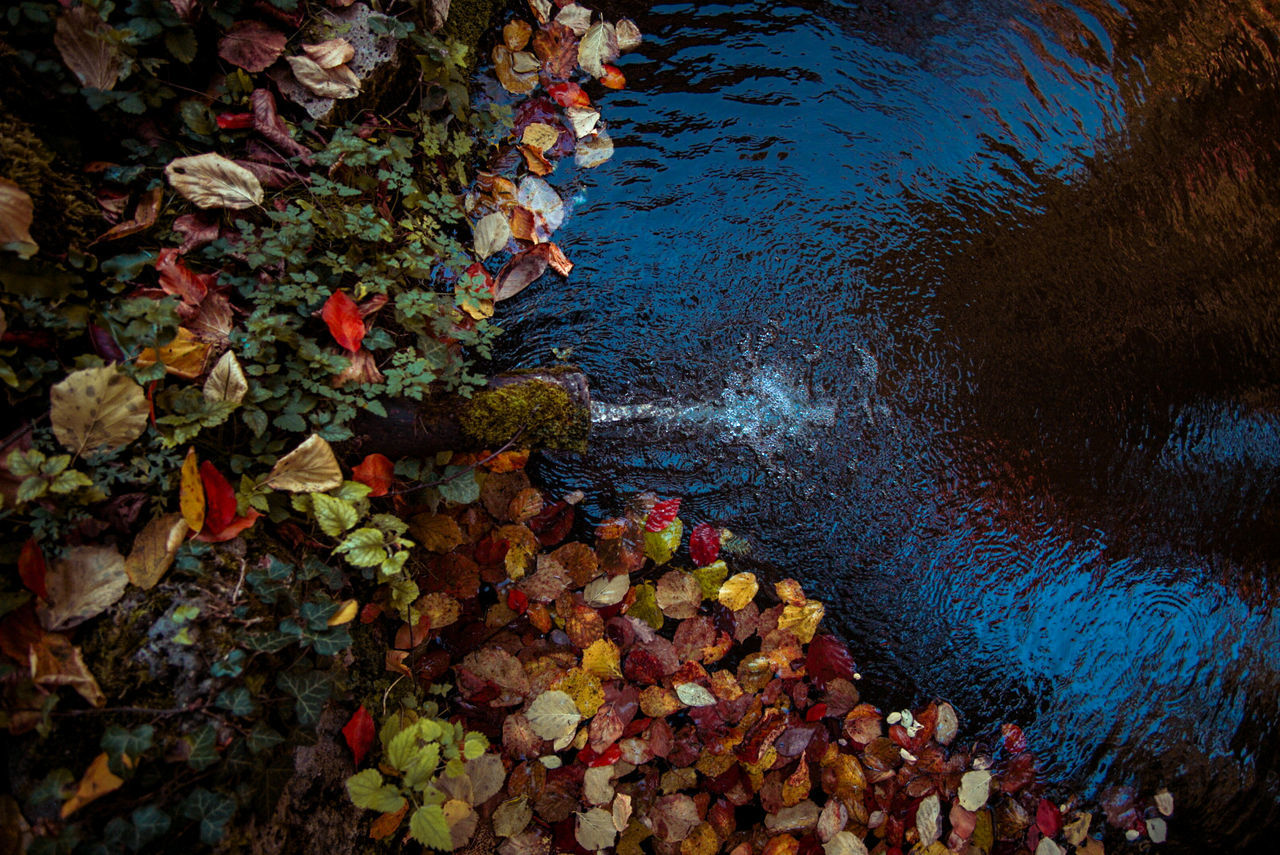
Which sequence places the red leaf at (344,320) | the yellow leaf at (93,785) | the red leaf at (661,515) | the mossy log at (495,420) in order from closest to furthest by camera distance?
the yellow leaf at (93,785), the red leaf at (344,320), the mossy log at (495,420), the red leaf at (661,515)

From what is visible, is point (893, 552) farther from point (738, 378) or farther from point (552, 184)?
point (552, 184)

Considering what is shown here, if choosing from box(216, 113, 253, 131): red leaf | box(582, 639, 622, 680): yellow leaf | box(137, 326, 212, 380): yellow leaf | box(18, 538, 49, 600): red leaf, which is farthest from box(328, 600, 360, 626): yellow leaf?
box(216, 113, 253, 131): red leaf

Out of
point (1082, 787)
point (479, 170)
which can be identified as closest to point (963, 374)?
point (1082, 787)

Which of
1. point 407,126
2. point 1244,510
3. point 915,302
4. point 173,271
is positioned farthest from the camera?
point 1244,510

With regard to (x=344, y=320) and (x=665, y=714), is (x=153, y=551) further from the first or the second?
(x=665, y=714)

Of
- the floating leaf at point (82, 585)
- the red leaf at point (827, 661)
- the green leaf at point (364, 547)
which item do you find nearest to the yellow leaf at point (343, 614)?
the green leaf at point (364, 547)

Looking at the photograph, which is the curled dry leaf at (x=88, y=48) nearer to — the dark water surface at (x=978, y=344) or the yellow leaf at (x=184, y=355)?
the yellow leaf at (x=184, y=355)
